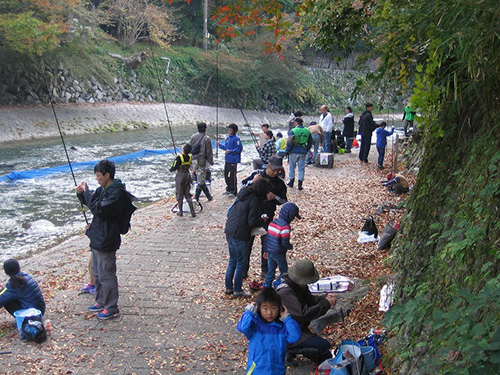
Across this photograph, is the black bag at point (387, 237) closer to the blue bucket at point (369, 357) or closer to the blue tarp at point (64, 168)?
the blue bucket at point (369, 357)

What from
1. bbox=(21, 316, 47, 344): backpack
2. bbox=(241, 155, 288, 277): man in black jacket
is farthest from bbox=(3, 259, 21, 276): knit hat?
bbox=(241, 155, 288, 277): man in black jacket

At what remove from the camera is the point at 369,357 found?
4.46 meters

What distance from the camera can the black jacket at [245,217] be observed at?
6.58m

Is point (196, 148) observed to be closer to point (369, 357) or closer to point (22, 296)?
point (22, 296)

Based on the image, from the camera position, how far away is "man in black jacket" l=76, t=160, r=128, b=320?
19.9 ft

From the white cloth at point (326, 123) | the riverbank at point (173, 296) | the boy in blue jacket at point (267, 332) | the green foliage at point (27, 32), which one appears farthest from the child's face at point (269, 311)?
the green foliage at point (27, 32)

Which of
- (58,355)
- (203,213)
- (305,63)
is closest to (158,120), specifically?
(305,63)

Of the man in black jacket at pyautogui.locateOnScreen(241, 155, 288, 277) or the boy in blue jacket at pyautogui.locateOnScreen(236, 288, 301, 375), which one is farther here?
the man in black jacket at pyautogui.locateOnScreen(241, 155, 288, 277)

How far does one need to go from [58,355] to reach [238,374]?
187 cm

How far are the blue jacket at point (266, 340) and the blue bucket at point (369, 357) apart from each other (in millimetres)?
739

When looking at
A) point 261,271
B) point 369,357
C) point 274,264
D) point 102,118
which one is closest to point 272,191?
point 274,264

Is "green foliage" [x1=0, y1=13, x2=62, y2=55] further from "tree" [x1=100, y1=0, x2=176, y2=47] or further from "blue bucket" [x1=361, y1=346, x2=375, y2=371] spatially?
"blue bucket" [x1=361, y1=346, x2=375, y2=371]

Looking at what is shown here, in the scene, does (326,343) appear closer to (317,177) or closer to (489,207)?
(489,207)

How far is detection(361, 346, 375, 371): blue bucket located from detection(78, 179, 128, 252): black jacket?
3.12 meters
